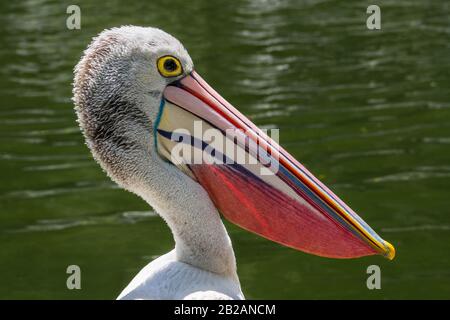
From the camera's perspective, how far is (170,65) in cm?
473

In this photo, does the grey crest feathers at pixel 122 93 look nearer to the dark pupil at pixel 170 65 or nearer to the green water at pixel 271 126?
the dark pupil at pixel 170 65

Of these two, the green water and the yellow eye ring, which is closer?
the yellow eye ring

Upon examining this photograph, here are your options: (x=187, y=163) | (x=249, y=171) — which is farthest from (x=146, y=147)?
(x=249, y=171)

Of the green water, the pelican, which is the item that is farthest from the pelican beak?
the green water

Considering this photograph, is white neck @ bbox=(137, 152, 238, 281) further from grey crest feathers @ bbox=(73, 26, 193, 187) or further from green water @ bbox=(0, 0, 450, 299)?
green water @ bbox=(0, 0, 450, 299)

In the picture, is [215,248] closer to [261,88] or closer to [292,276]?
[292,276]

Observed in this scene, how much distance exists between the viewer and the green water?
7.98 metres

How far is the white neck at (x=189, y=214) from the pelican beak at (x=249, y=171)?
9 cm

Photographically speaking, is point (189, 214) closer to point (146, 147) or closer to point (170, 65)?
point (146, 147)

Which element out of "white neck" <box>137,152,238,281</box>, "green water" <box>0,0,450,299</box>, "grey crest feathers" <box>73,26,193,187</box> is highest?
"grey crest feathers" <box>73,26,193,187</box>

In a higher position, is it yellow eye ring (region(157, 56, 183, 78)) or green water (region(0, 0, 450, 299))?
yellow eye ring (region(157, 56, 183, 78))

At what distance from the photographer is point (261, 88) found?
12.7 meters

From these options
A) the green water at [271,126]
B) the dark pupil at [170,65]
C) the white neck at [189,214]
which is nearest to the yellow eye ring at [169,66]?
the dark pupil at [170,65]

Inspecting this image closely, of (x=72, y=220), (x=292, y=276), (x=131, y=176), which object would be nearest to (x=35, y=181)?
(x=72, y=220)
